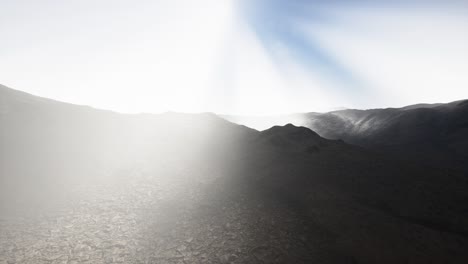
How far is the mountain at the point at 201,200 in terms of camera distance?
1304cm

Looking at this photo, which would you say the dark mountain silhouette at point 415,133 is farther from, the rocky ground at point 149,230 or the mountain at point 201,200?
the rocky ground at point 149,230

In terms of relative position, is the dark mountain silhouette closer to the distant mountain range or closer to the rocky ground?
the distant mountain range

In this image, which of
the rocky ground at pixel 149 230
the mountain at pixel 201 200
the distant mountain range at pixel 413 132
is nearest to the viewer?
the rocky ground at pixel 149 230

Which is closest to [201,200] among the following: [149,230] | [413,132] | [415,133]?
[149,230]

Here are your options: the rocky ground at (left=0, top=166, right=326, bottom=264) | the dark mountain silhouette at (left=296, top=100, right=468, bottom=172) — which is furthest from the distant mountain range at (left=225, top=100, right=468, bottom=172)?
the rocky ground at (left=0, top=166, right=326, bottom=264)

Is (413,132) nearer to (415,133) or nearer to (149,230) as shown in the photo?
(415,133)

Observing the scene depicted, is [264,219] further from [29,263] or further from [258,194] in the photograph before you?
[29,263]

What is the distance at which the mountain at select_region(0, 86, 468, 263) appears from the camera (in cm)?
1304

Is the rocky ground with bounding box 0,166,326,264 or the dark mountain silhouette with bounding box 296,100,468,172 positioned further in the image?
the dark mountain silhouette with bounding box 296,100,468,172

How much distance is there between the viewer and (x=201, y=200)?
18.9 metres

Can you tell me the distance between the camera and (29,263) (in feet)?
36.5

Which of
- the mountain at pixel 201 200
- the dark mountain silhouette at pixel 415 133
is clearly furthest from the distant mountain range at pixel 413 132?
the mountain at pixel 201 200

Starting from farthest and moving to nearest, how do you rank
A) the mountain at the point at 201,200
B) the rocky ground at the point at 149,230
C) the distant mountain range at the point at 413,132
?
the distant mountain range at the point at 413,132 → the mountain at the point at 201,200 → the rocky ground at the point at 149,230

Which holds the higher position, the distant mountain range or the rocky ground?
the distant mountain range
